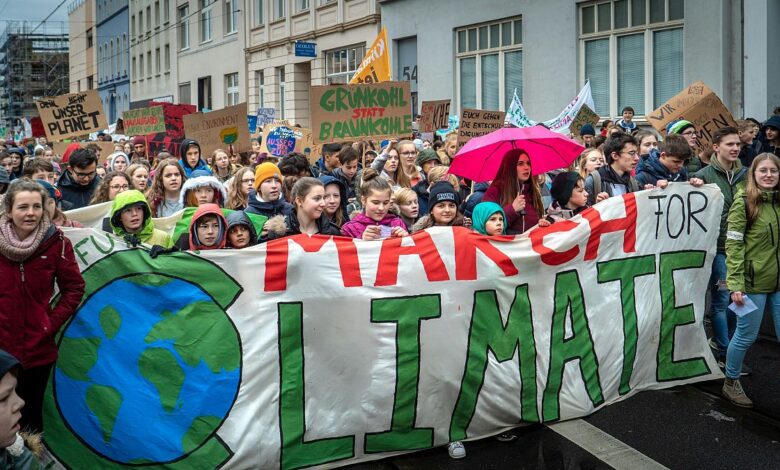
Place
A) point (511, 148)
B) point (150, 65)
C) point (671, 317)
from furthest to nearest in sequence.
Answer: point (150, 65)
point (511, 148)
point (671, 317)

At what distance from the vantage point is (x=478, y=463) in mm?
4852

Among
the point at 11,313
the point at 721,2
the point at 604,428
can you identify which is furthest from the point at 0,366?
the point at 721,2

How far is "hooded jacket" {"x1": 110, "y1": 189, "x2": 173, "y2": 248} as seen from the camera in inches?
211

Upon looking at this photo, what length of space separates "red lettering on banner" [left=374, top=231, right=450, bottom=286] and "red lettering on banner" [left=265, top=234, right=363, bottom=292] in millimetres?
153

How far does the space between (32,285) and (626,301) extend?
361 cm

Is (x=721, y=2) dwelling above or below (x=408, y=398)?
above

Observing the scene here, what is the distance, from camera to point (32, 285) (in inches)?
166

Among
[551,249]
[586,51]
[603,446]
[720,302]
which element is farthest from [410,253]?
[586,51]

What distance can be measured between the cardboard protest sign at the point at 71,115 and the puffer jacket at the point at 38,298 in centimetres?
888

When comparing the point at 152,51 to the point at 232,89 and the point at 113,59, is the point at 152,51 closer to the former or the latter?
the point at 113,59

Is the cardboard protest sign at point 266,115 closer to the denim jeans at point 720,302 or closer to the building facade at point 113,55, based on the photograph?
the denim jeans at point 720,302

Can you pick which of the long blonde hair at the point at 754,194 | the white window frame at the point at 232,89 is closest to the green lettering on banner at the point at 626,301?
the long blonde hair at the point at 754,194

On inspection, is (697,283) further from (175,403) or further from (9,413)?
(9,413)

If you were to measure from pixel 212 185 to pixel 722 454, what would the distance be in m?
4.29
